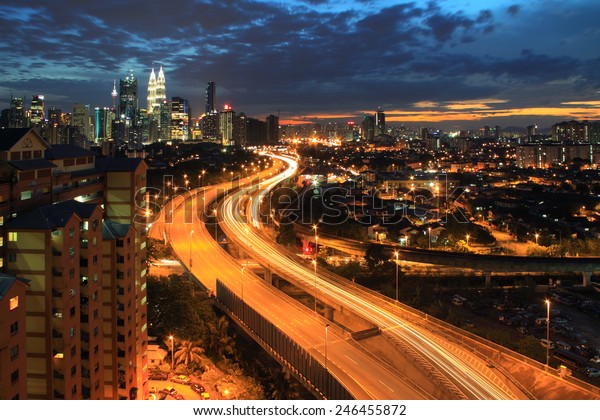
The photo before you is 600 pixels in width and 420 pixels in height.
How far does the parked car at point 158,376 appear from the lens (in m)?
5.41

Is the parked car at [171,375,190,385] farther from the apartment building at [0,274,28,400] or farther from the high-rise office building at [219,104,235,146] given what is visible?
the high-rise office building at [219,104,235,146]

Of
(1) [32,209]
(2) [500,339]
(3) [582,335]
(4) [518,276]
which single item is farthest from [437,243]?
(1) [32,209]

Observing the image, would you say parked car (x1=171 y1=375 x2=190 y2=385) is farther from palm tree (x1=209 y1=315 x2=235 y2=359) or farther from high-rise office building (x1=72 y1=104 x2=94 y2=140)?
high-rise office building (x1=72 y1=104 x2=94 y2=140)

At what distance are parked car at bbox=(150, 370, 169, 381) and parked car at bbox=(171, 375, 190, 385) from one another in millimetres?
123

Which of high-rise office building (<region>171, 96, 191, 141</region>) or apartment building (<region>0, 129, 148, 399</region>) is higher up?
high-rise office building (<region>171, 96, 191, 141</region>)

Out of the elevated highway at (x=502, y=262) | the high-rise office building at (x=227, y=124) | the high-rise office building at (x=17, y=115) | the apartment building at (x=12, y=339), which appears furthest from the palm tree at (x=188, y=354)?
the high-rise office building at (x=227, y=124)

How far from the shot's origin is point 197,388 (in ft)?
16.8

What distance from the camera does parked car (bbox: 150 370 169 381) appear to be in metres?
5.41

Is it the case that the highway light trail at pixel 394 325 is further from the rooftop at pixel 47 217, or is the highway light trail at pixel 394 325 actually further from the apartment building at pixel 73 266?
the rooftop at pixel 47 217

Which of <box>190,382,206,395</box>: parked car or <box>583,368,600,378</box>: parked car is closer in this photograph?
<box>190,382,206,395</box>: parked car

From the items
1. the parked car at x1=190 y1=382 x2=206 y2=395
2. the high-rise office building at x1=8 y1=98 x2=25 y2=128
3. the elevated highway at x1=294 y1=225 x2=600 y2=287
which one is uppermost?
the high-rise office building at x1=8 y1=98 x2=25 y2=128

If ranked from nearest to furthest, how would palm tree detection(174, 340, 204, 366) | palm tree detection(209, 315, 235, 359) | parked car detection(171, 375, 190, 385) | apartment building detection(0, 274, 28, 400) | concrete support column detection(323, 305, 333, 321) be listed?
apartment building detection(0, 274, 28, 400) < parked car detection(171, 375, 190, 385) < palm tree detection(174, 340, 204, 366) < palm tree detection(209, 315, 235, 359) < concrete support column detection(323, 305, 333, 321)

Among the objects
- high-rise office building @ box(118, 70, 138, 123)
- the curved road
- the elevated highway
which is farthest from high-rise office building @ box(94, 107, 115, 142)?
the elevated highway

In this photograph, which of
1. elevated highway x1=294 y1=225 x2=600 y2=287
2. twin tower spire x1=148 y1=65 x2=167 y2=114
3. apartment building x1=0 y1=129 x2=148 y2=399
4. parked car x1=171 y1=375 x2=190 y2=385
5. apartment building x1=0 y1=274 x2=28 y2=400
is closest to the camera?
apartment building x1=0 y1=274 x2=28 y2=400
